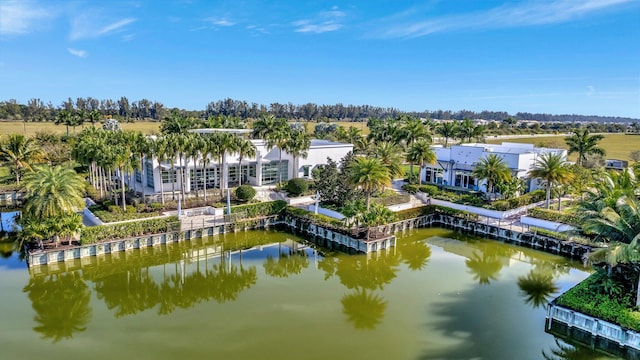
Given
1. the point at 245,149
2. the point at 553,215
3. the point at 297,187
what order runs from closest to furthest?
1. the point at 553,215
2. the point at 245,149
3. the point at 297,187

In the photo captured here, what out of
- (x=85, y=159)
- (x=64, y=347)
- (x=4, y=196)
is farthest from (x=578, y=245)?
(x=4, y=196)

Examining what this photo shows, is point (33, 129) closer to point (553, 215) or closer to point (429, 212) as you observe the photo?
point (429, 212)

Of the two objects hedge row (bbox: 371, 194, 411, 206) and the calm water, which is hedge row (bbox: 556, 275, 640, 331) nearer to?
the calm water

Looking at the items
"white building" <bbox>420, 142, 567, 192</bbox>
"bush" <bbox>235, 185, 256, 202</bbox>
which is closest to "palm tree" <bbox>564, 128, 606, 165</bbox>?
"white building" <bbox>420, 142, 567, 192</bbox>

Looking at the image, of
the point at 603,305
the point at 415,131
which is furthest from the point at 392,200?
the point at 603,305

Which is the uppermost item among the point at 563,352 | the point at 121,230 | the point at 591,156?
the point at 591,156

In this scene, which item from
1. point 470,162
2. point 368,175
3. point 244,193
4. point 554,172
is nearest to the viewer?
point 368,175

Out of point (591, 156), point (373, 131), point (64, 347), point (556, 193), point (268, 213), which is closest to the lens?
point (64, 347)

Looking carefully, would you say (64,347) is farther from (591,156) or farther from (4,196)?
(591,156)
